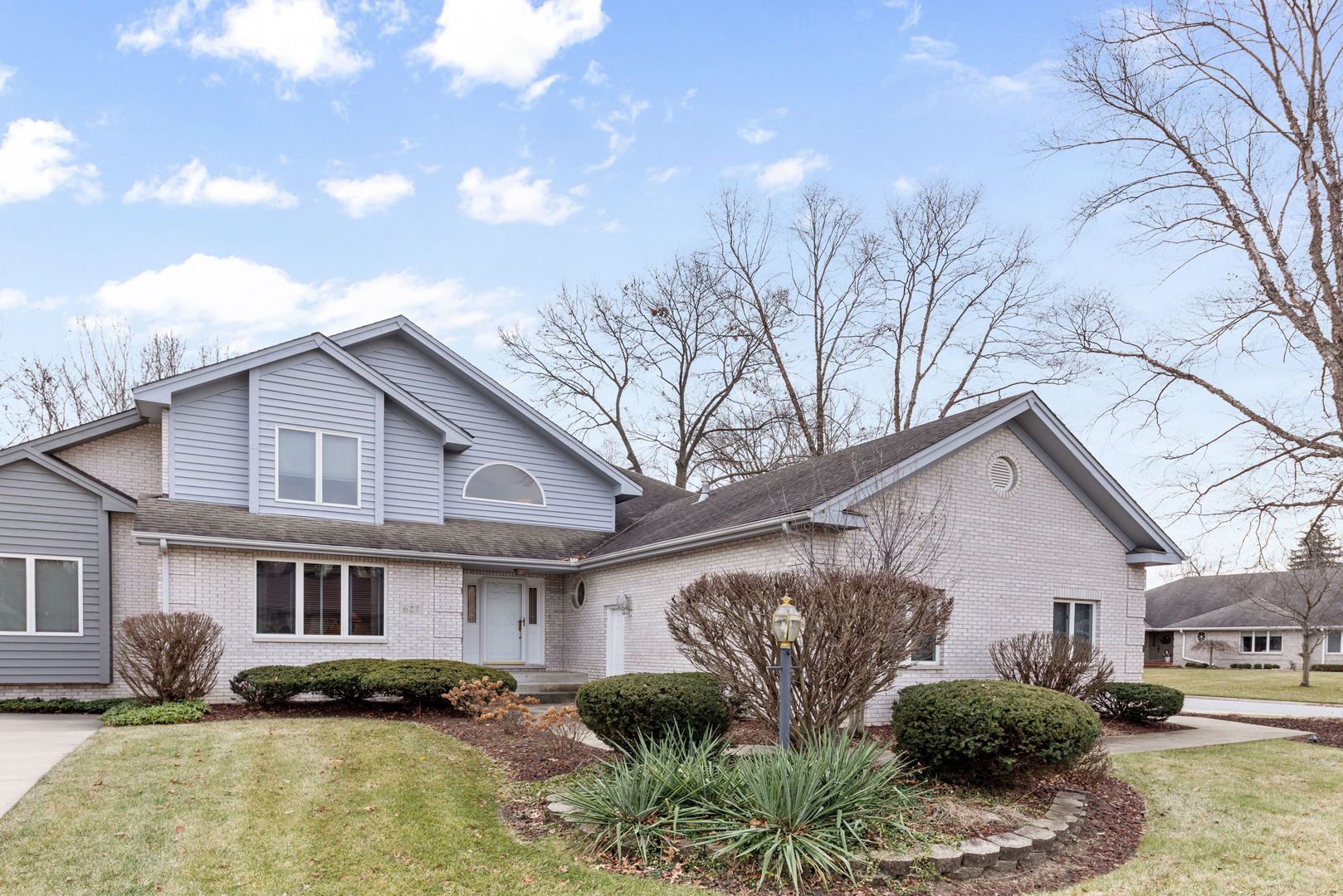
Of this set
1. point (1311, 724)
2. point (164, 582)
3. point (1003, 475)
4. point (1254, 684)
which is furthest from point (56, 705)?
point (1254, 684)

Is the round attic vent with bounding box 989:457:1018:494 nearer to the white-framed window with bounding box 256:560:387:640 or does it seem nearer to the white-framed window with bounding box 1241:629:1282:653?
the white-framed window with bounding box 256:560:387:640

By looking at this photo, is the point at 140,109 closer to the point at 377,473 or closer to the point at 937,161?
the point at 377,473

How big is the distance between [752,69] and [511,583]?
36.4 ft

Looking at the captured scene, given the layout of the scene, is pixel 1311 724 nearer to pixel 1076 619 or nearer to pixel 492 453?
pixel 1076 619

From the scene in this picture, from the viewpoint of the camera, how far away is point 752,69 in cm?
1530

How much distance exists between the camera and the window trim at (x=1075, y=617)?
14930mm

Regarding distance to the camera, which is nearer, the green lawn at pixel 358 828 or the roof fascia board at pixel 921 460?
the green lawn at pixel 358 828

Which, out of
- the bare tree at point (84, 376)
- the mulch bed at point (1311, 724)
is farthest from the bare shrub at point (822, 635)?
the bare tree at point (84, 376)

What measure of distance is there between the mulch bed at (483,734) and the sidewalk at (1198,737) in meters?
6.88

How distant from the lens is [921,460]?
42.4ft

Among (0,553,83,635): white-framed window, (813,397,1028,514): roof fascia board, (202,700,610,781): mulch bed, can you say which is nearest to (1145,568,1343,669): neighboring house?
(813,397,1028,514): roof fascia board

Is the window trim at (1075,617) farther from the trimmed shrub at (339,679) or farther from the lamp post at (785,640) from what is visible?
the trimmed shrub at (339,679)

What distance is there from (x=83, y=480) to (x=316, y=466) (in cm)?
365

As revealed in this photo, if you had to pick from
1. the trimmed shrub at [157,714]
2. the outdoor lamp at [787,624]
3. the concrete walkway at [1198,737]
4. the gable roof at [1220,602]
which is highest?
the outdoor lamp at [787,624]
